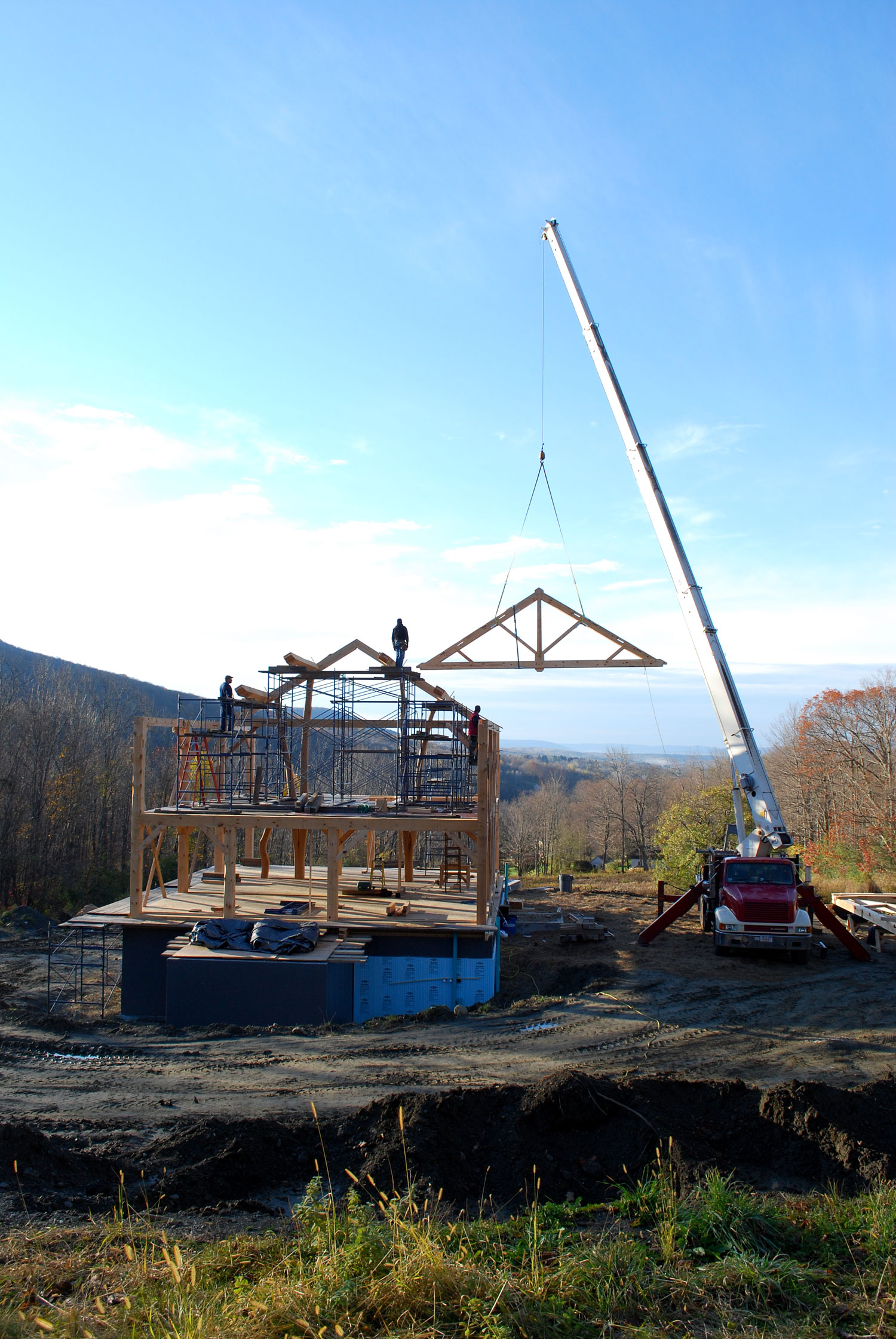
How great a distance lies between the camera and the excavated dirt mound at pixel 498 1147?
5.79 m

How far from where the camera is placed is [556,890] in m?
28.0

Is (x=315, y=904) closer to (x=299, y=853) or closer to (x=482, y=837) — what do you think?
(x=299, y=853)

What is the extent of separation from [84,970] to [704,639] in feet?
57.2

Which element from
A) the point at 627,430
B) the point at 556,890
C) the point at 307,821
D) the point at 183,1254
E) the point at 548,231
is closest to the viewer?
the point at 183,1254

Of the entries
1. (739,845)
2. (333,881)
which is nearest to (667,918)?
(739,845)

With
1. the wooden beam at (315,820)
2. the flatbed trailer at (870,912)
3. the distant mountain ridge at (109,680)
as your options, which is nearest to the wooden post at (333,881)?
the wooden beam at (315,820)

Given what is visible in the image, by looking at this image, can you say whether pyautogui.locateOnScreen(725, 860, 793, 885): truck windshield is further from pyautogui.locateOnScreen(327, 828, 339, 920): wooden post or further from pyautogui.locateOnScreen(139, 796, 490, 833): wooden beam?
pyautogui.locateOnScreen(327, 828, 339, 920): wooden post

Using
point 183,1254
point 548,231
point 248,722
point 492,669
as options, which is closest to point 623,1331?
point 183,1254

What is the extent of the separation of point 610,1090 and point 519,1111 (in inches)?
33.1

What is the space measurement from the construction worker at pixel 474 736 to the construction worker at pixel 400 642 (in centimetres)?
213

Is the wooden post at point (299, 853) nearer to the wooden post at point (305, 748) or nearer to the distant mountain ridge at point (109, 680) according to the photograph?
the wooden post at point (305, 748)

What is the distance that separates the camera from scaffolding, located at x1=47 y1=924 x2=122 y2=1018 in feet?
52.5

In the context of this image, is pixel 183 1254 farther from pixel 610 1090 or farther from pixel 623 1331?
pixel 610 1090

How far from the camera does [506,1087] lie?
23.6ft
